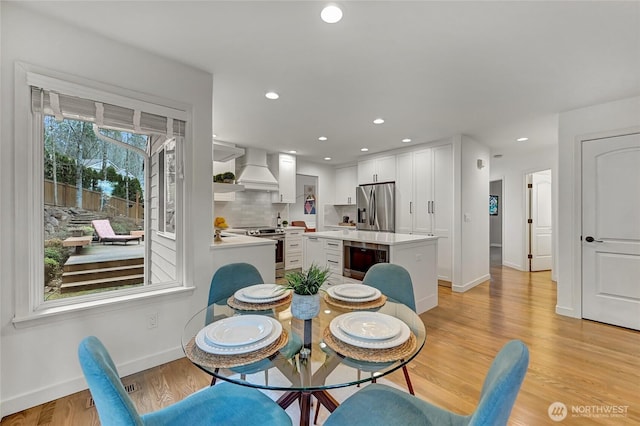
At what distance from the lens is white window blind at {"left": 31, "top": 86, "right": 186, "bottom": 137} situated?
1.77m

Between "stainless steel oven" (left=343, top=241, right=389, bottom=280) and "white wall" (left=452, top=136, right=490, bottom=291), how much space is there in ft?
→ 6.65

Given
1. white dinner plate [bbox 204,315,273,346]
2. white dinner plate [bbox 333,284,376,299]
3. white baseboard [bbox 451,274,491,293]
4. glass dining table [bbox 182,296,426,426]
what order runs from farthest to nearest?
1. white baseboard [bbox 451,274,491,293]
2. white dinner plate [bbox 333,284,376,299]
3. white dinner plate [bbox 204,315,273,346]
4. glass dining table [bbox 182,296,426,426]

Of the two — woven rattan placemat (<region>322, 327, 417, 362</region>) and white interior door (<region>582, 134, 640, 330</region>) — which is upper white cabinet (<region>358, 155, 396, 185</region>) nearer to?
white interior door (<region>582, 134, 640, 330</region>)

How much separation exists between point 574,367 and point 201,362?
2850mm

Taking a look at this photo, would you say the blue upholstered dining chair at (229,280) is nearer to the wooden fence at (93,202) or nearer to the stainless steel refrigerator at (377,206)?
the wooden fence at (93,202)

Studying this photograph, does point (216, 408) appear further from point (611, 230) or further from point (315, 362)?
point (611, 230)

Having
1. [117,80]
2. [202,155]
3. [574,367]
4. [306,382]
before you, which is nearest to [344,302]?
[306,382]

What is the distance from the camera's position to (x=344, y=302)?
167cm

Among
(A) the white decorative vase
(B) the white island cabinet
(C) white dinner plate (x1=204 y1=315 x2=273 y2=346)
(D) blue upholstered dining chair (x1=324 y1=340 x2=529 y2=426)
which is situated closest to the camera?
(D) blue upholstered dining chair (x1=324 y1=340 x2=529 y2=426)

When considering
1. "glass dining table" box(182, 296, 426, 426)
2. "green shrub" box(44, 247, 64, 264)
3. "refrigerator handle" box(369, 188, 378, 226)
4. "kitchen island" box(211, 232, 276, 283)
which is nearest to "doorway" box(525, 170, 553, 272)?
"refrigerator handle" box(369, 188, 378, 226)

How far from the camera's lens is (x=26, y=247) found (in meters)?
1.71

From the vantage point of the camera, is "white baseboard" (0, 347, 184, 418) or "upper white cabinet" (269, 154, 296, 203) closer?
"white baseboard" (0, 347, 184, 418)

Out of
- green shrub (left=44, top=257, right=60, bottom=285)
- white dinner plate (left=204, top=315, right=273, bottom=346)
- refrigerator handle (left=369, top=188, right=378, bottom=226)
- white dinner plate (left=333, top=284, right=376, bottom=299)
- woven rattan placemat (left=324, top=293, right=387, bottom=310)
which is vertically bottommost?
woven rattan placemat (left=324, top=293, right=387, bottom=310)

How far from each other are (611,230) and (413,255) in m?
2.13
